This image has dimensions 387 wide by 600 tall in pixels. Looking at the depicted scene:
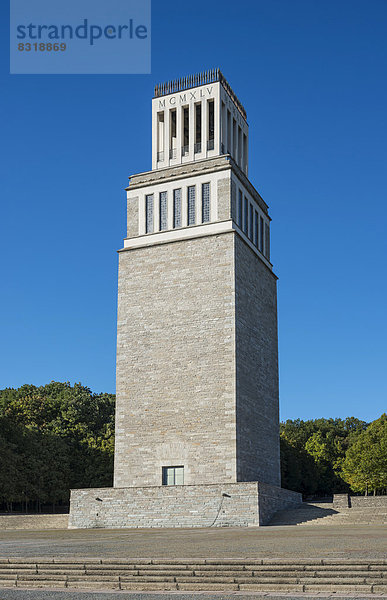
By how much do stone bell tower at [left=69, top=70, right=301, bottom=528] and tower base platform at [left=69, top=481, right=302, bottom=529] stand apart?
46 mm

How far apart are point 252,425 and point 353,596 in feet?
72.3

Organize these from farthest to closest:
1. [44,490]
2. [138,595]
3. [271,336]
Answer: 1. [44,490]
2. [271,336]
3. [138,595]

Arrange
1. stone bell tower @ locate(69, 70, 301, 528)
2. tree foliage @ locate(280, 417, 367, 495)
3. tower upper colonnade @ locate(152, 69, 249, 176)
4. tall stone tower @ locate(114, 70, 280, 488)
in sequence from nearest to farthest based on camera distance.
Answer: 1. stone bell tower @ locate(69, 70, 301, 528)
2. tall stone tower @ locate(114, 70, 280, 488)
3. tower upper colonnade @ locate(152, 69, 249, 176)
4. tree foliage @ locate(280, 417, 367, 495)

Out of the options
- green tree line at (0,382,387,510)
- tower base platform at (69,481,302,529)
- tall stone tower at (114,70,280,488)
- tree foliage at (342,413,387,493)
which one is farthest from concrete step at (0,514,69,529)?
tree foliage at (342,413,387,493)

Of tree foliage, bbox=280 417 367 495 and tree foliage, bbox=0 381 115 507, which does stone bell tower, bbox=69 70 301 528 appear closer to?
tree foliage, bbox=0 381 115 507

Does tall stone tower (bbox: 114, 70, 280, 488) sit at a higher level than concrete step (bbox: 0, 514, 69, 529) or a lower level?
higher

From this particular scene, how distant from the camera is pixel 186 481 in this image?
29.5 meters

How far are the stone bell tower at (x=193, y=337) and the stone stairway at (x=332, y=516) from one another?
0.75 m

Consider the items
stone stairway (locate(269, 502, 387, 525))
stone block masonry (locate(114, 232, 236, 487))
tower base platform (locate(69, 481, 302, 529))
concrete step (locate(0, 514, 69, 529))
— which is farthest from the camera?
stone block masonry (locate(114, 232, 236, 487))

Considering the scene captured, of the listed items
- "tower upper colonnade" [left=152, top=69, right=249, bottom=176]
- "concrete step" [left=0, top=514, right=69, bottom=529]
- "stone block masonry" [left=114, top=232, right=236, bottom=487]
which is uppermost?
"tower upper colonnade" [left=152, top=69, right=249, bottom=176]

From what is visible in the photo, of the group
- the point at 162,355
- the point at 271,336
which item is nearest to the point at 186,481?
the point at 162,355

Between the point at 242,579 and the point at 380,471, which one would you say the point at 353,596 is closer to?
the point at 242,579

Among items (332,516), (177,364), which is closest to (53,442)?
(177,364)

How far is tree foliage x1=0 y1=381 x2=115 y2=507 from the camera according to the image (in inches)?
1662
